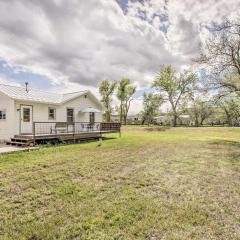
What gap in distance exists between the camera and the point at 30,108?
14969 millimetres

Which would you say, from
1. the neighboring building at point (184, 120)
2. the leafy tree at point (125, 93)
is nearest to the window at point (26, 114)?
the leafy tree at point (125, 93)

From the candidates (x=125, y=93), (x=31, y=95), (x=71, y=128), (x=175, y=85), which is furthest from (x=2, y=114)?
(x=125, y=93)

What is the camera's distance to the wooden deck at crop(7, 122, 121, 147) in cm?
1292

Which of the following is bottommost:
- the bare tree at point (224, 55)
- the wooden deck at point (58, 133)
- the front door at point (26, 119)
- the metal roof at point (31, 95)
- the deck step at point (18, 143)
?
the deck step at point (18, 143)

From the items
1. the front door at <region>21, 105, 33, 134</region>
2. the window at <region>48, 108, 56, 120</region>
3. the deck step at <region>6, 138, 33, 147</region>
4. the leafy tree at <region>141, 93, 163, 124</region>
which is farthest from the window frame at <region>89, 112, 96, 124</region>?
the leafy tree at <region>141, 93, 163, 124</region>

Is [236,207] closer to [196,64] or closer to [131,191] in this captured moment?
[131,191]

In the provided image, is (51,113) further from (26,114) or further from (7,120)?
(7,120)

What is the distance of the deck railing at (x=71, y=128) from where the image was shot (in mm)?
15258

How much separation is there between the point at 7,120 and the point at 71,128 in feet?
16.5

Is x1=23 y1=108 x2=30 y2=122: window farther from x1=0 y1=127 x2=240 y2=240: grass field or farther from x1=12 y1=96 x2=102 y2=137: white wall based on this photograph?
x1=0 y1=127 x2=240 y2=240: grass field

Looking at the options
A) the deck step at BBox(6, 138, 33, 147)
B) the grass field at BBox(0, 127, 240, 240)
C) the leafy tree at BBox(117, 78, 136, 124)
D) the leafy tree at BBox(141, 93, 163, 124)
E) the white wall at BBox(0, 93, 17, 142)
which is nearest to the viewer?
the grass field at BBox(0, 127, 240, 240)

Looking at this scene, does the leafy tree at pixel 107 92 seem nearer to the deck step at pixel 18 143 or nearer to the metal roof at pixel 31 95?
the metal roof at pixel 31 95

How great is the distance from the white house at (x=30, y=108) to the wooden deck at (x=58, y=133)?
0.62 metres

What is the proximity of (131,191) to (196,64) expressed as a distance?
1701 cm
